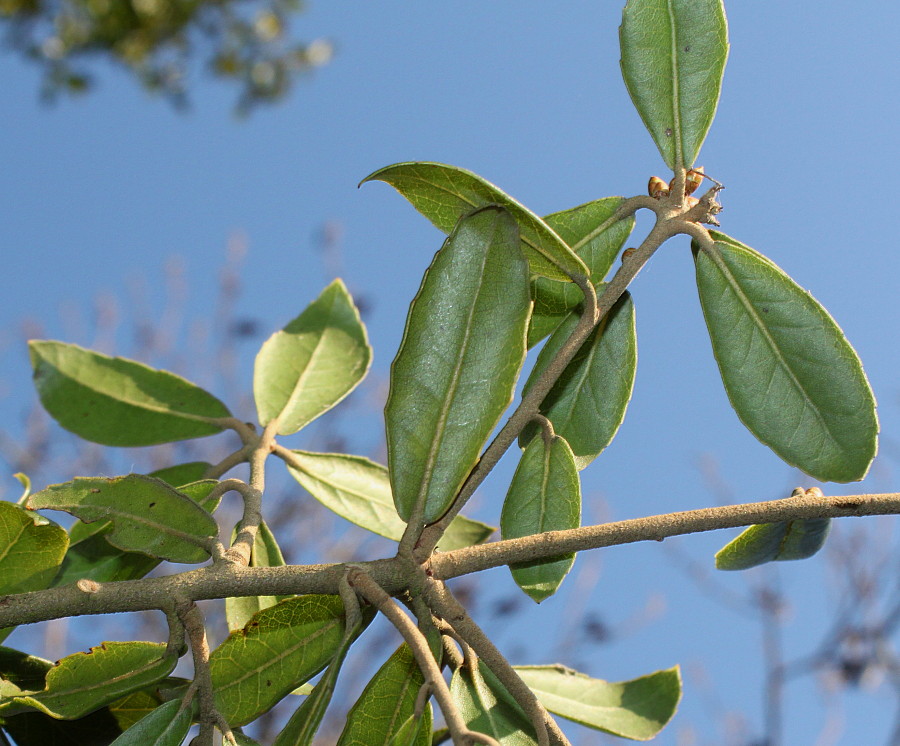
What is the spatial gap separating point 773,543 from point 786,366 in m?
0.19

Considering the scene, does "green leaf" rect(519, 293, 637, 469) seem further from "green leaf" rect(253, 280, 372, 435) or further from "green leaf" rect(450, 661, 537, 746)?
"green leaf" rect(253, 280, 372, 435)

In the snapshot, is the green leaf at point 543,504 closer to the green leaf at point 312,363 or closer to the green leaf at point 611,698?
the green leaf at point 611,698

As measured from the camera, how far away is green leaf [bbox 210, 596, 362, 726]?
0.76 metres

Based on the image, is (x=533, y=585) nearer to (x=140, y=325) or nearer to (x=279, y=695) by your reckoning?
(x=279, y=695)

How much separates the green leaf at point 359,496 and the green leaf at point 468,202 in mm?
431

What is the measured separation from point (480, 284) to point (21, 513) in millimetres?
493

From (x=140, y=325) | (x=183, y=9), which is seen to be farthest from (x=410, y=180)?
(x=140, y=325)

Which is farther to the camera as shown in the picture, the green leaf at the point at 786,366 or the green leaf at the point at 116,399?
the green leaf at the point at 116,399

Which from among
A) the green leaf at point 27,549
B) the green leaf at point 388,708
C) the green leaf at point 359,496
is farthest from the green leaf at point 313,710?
the green leaf at point 359,496

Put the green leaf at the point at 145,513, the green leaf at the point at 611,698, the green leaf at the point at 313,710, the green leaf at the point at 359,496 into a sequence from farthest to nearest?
the green leaf at the point at 359,496
the green leaf at the point at 611,698
the green leaf at the point at 145,513
the green leaf at the point at 313,710

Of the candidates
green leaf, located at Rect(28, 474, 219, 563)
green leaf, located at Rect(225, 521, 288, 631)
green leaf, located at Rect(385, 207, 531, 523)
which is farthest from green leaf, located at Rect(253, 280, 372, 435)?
green leaf, located at Rect(385, 207, 531, 523)

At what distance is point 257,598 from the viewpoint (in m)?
1.01

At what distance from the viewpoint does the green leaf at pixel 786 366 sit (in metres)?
0.81

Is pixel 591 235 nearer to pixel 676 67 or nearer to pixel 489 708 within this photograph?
pixel 676 67
